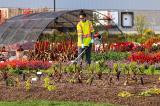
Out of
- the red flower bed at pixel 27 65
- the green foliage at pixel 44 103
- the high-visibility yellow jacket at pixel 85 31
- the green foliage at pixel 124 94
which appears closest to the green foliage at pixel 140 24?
the high-visibility yellow jacket at pixel 85 31

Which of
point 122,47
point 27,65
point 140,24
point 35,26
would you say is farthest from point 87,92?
point 140,24

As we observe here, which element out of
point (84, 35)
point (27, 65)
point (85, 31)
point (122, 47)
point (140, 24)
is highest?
point (85, 31)

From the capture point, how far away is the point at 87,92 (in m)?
14.4

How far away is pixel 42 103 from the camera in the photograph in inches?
523

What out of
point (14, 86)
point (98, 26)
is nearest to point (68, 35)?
point (98, 26)

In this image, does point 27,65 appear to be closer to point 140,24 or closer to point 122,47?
point 122,47

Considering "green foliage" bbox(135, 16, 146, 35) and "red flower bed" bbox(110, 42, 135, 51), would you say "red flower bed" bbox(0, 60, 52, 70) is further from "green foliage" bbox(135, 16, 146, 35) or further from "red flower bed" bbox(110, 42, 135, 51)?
"green foliage" bbox(135, 16, 146, 35)

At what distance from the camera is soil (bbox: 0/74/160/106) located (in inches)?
528

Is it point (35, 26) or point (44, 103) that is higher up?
point (35, 26)

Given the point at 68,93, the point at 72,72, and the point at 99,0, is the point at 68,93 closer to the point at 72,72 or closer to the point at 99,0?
the point at 72,72

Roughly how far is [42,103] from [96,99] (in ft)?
3.78

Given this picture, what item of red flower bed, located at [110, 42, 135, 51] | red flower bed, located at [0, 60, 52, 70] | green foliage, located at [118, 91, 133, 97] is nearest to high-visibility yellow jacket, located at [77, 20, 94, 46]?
red flower bed, located at [0, 60, 52, 70]

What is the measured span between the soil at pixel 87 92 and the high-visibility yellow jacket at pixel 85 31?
307 inches

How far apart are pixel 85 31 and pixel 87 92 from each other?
1051 centimetres
